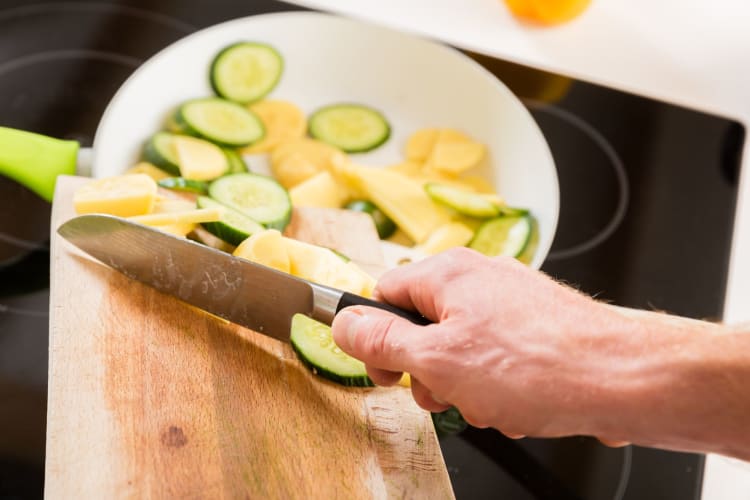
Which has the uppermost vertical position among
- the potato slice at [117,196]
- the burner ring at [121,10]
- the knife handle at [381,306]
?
the burner ring at [121,10]

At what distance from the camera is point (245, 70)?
1.56m

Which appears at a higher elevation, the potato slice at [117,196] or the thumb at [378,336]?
the potato slice at [117,196]

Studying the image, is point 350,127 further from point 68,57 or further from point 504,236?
point 68,57

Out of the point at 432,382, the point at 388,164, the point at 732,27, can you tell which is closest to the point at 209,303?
the point at 432,382

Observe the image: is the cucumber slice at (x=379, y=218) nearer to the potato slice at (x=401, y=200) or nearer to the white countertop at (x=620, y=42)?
the potato slice at (x=401, y=200)

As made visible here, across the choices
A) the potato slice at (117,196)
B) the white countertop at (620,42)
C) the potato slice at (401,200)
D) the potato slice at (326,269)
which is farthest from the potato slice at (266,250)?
the white countertop at (620,42)

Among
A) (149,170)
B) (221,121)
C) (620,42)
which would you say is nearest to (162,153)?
(149,170)

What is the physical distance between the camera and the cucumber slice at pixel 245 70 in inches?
61.1

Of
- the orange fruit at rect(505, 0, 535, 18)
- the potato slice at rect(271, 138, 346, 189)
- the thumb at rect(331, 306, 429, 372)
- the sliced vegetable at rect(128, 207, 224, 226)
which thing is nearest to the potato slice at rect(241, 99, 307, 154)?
the potato slice at rect(271, 138, 346, 189)

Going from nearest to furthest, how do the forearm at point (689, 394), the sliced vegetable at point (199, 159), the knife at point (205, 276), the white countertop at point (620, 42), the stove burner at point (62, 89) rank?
1. the forearm at point (689, 394)
2. the knife at point (205, 276)
3. the sliced vegetable at point (199, 159)
4. the stove burner at point (62, 89)
5. the white countertop at point (620, 42)

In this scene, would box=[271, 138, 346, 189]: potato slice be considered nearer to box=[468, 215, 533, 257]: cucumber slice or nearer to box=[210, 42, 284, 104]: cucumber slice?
box=[210, 42, 284, 104]: cucumber slice

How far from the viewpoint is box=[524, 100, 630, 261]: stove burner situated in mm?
1496

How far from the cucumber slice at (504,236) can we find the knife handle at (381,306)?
0.49 meters

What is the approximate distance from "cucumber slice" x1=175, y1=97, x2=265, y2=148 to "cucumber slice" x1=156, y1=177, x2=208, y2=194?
0.73 ft
